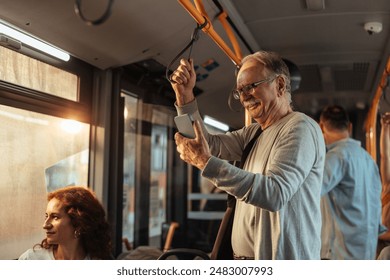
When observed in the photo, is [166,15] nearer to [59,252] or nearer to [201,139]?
[201,139]

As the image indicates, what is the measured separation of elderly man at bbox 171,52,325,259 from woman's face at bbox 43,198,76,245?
1.43 feet

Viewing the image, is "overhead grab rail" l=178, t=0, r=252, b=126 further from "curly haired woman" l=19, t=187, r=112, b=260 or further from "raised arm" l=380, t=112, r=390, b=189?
"raised arm" l=380, t=112, r=390, b=189

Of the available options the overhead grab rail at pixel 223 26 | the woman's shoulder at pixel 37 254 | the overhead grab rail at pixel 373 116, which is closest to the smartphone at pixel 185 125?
the overhead grab rail at pixel 223 26

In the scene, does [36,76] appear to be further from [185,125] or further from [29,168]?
[185,125]

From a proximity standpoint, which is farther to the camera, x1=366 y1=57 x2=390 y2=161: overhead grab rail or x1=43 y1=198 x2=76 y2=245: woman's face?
x1=366 y1=57 x2=390 y2=161: overhead grab rail

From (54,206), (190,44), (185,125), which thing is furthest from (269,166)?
(54,206)

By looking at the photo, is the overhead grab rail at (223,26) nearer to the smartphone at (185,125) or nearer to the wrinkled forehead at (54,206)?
the smartphone at (185,125)

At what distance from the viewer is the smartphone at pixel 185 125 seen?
4.16 feet

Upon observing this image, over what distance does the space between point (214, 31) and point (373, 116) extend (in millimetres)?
770

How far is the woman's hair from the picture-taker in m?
1.45

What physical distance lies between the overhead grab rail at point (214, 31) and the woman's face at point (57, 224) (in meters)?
0.65

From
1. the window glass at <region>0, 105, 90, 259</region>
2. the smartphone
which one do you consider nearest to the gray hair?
the smartphone

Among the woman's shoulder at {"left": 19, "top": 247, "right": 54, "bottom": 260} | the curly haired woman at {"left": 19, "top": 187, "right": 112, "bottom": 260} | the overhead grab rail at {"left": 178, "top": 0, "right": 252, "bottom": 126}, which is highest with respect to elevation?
the overhead grab rail at {"left": 178, "top": 0, "right": 252, "bottom": 126}

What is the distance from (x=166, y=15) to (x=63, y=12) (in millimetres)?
324
